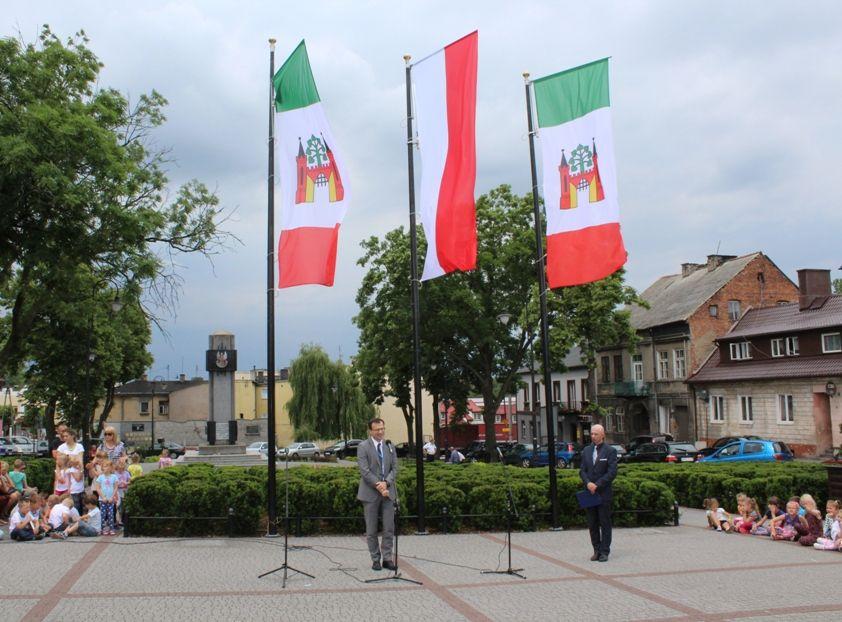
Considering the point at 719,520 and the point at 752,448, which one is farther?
the point at 752,448

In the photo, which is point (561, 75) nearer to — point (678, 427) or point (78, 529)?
point (78, 529)

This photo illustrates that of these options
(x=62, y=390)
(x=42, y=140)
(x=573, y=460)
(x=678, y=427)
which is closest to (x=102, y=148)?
(x=42, y=140)

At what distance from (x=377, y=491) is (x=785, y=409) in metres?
37.4

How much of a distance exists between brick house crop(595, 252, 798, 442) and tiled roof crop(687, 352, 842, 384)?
1.23 metres

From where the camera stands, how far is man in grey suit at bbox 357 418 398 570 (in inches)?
408

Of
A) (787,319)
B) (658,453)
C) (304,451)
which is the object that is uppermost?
(787,319)

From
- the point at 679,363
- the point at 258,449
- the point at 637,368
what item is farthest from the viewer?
the point at 637,368

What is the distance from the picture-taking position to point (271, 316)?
1352 cm

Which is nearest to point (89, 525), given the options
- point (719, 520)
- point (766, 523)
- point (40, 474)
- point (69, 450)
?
point (69, 450)

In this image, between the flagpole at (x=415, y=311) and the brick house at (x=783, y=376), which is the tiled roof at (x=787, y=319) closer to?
the brick house at (x=783, y=376)

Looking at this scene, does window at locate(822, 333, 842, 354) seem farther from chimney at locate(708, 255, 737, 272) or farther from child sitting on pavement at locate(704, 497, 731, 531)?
child sitting on pavement at locate(704, 497, 731, 531)

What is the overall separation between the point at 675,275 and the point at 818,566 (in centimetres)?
5201

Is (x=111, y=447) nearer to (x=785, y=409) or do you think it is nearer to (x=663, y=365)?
(x=785, y=409)

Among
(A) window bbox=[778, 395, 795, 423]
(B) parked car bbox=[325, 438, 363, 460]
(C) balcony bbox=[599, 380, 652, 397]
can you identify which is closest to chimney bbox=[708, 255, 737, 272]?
(C) balcony bbox=[599, 380, 652, 397]
